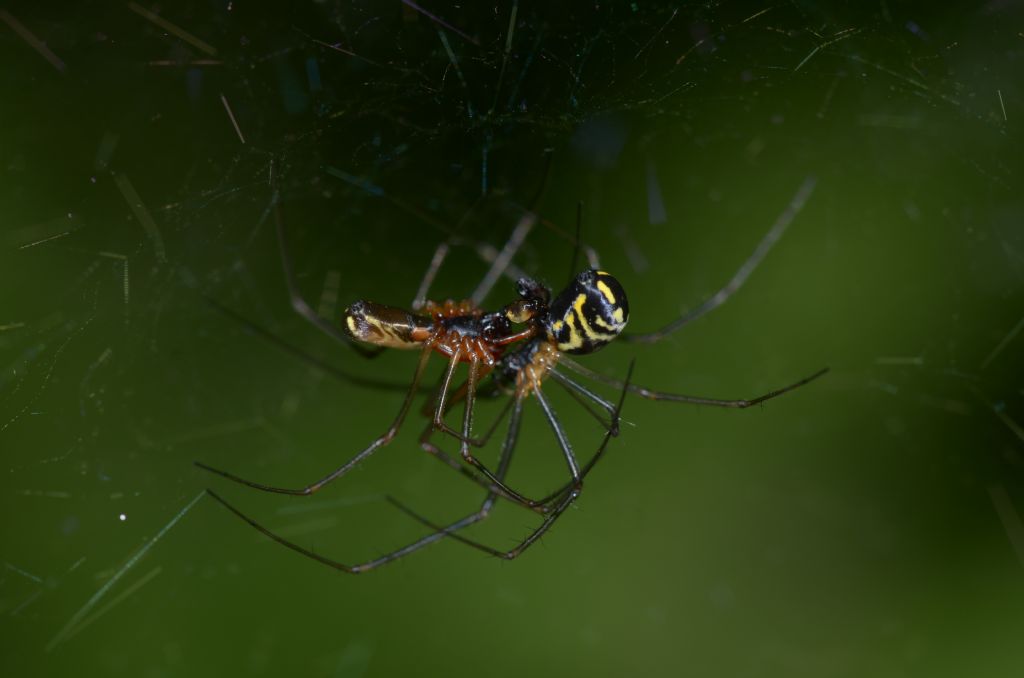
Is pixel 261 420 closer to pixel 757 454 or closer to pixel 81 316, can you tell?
pixel 81 316

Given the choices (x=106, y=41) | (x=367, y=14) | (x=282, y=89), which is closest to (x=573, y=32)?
(x=367, y=14)

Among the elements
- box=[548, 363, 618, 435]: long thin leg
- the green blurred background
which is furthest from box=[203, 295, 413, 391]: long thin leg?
box=[548, 363, 618, 435]: long thin leg

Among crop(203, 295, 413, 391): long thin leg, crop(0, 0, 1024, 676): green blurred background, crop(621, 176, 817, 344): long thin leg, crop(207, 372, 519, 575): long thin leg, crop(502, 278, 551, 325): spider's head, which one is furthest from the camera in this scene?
crop(621, 176, 817, 344): long thin leg

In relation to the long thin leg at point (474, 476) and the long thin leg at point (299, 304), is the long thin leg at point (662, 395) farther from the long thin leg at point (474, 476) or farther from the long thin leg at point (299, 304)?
the long thin leg at point (299, 304)

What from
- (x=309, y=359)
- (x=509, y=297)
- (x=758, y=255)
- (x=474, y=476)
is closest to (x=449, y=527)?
(x=474, y=476)

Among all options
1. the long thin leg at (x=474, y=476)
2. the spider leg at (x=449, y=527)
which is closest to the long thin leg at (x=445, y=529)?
the spider leg at (x=449, y=527)

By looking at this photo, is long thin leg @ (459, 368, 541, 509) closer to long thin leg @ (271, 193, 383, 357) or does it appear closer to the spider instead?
the spider
